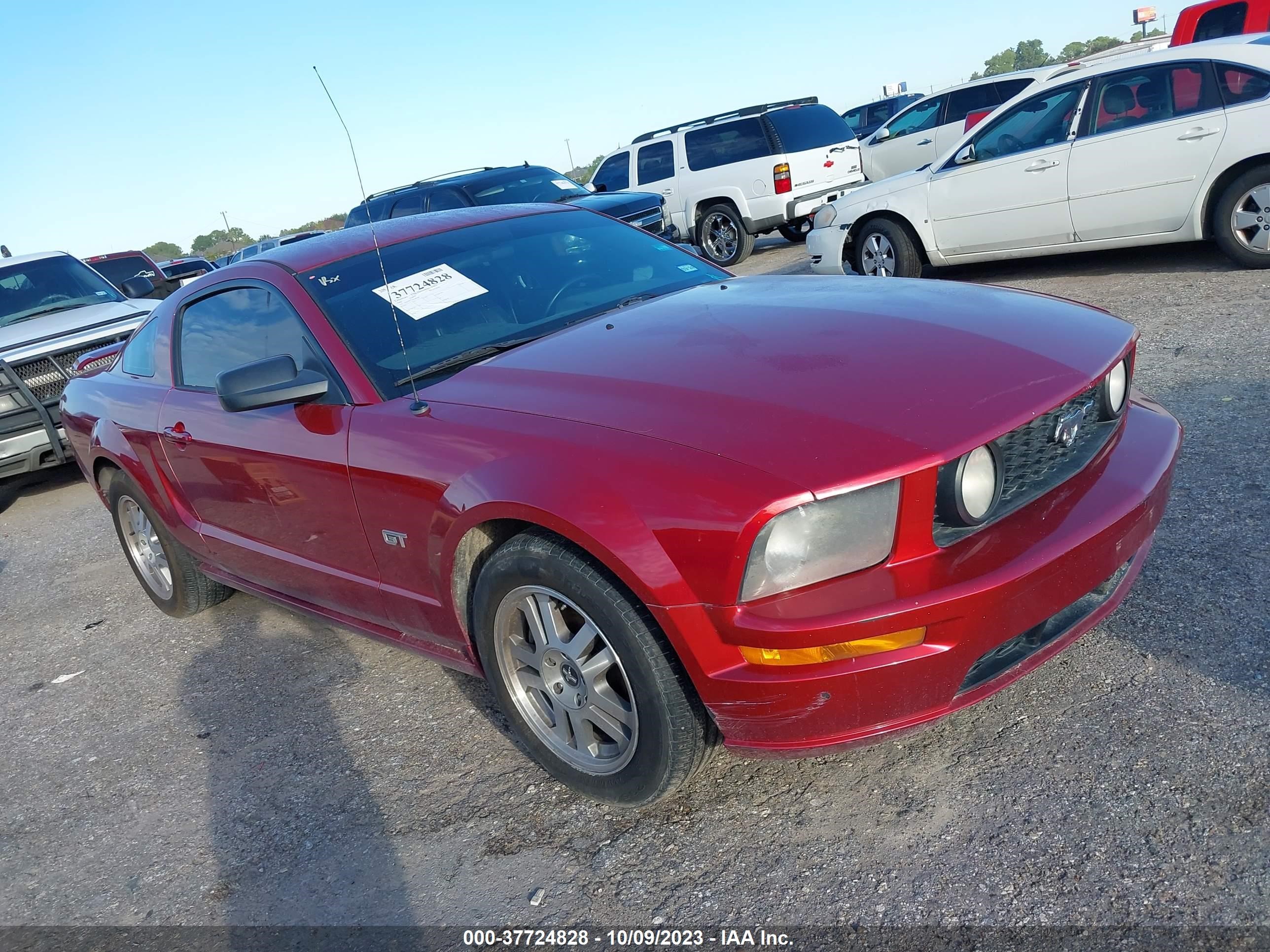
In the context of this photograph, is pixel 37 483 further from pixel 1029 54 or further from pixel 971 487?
pixel 1029 54

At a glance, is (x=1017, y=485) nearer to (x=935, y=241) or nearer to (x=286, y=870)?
(x=286, y=870)

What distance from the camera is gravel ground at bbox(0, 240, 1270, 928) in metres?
2.34

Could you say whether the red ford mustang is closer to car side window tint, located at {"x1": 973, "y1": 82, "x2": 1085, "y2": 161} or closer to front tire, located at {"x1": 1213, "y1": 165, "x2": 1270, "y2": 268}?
front tire, located at {"x1": 1213, "y1": 165, "x2": 1270, "y2": 268}

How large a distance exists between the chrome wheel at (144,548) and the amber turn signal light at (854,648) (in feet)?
11.7

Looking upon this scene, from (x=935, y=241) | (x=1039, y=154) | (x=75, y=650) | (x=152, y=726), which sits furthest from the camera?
(x=935, y=241)

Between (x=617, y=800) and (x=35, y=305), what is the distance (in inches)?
335

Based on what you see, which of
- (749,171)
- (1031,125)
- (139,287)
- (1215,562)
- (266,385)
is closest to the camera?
(266,385)

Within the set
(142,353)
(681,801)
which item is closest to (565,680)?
(681,801)

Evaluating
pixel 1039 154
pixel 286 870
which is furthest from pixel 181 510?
pixel 1039 154

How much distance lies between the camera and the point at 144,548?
Answer: 5086 millimetres

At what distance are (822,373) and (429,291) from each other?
4.97 ft

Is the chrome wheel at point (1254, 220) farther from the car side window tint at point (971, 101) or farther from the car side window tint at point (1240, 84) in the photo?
the car side window tint at point (971, 101)

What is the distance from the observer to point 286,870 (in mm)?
2900

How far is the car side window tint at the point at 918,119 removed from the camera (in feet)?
50.3
